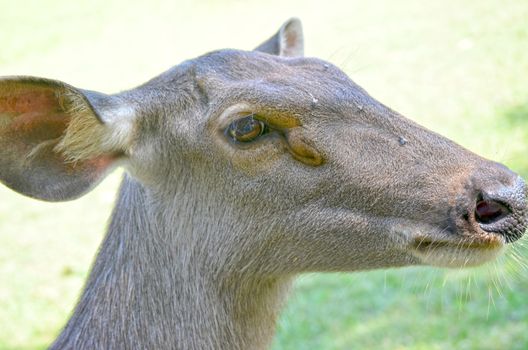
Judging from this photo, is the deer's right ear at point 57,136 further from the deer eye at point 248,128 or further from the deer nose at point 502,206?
the deer nose at point 502,206

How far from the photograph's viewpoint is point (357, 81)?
1384 centimetres

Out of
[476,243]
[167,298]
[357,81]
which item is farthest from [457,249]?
[357,81]

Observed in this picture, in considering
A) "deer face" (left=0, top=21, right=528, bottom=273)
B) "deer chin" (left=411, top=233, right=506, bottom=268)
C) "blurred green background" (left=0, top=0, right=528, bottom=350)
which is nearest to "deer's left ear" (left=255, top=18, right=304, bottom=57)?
"blurred green background" (left=0, top=0, right=528, bottom=350)

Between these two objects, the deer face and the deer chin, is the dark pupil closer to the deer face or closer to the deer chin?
the deer face

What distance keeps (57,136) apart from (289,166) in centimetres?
100

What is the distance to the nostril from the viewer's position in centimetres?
324

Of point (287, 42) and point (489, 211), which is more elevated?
point (287, 42)

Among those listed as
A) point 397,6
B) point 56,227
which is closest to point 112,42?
point 397,6

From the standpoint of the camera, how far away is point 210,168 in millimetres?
→ 3699

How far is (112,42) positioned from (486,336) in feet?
49.5

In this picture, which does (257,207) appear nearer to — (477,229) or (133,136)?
(133,136)

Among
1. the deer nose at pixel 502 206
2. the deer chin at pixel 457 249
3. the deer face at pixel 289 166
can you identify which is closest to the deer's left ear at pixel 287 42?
the deer face at pixel 289 166

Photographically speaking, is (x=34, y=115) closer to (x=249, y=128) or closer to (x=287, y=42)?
(x=249, y=128)

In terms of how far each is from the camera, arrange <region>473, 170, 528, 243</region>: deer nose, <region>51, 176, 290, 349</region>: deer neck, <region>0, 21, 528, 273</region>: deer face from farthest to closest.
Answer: <region>51, 176, 290, 349</region>: deer neck
<region>0, 21, 528, 273</region>: deer face
<region>473, 170, 528, 243</region>: deer nose
